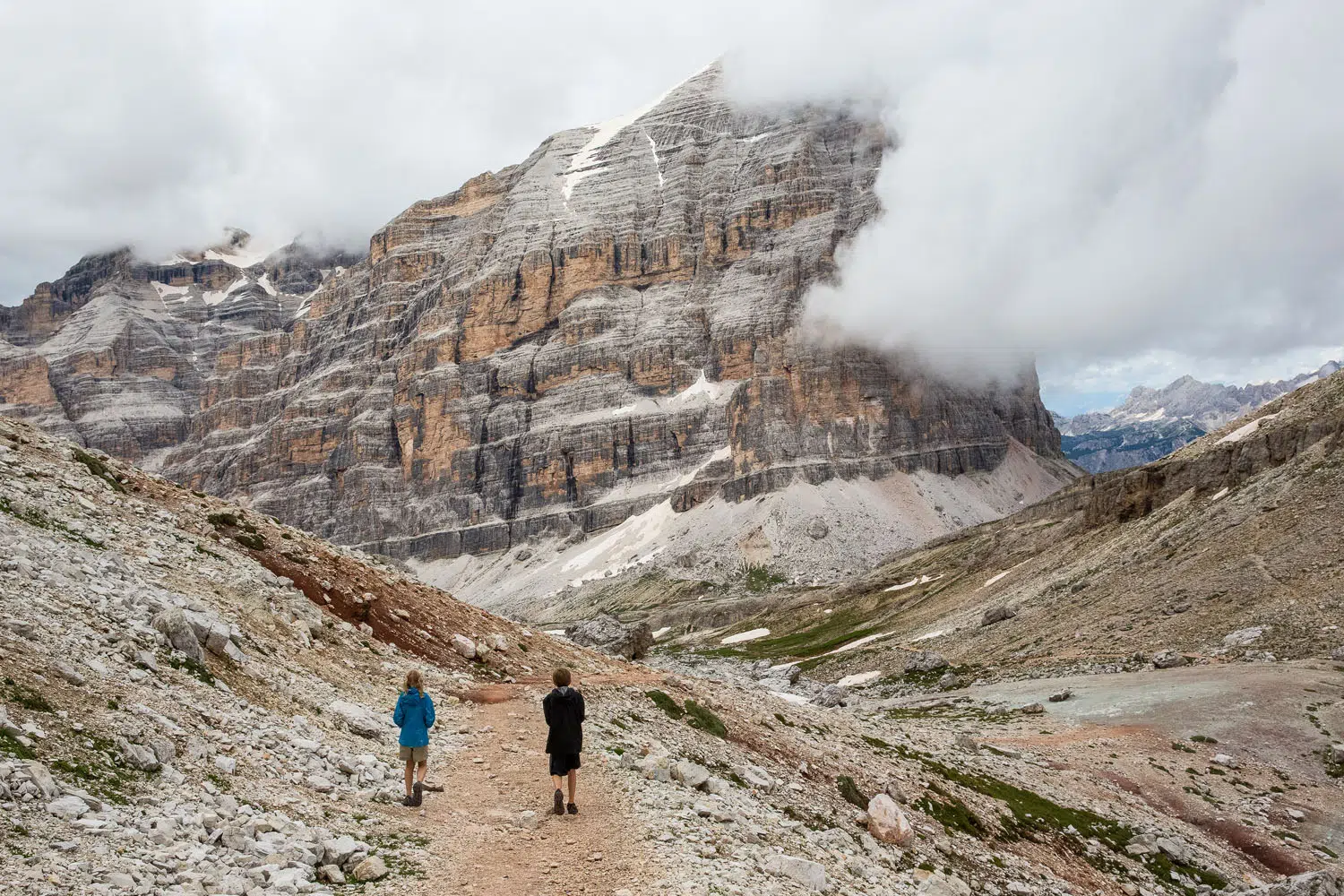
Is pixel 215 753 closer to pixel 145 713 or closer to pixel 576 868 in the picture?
pixel 145 713

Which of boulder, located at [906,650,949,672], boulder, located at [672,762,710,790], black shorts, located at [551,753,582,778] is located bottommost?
boulder, located at [906,650,949,672]

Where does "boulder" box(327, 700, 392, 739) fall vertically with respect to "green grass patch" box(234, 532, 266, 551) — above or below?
below

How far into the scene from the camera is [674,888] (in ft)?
50.7

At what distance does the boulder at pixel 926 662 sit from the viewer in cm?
8838

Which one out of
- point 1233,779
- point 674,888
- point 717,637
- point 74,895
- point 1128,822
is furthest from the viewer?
point 717,637

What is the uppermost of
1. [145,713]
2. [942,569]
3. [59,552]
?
[59,552]

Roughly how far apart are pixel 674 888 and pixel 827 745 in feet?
57.7

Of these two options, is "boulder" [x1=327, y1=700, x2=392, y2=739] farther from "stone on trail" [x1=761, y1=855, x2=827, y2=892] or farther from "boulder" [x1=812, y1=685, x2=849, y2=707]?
"boulder" [x1=812, y1=685, x2=849, y2=707]

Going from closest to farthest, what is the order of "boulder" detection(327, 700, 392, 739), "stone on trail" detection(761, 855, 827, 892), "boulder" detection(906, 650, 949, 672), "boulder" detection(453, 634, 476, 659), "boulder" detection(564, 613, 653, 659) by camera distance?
"stone on trail" detection(761, 855, 827, 892) < "boulder" detection(327, 700, 392, 739) < "boulder" detection(453, 634, 476, 659) < "boulder" detection(906, 650, 949, 672) < "boulder" detection(564, 613, 653, 659)

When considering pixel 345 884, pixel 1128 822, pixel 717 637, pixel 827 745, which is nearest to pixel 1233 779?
pixel 1128 822

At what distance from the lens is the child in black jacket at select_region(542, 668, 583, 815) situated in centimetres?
1875

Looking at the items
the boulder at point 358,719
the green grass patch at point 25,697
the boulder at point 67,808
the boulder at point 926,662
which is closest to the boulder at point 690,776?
the boulder at point 358,719

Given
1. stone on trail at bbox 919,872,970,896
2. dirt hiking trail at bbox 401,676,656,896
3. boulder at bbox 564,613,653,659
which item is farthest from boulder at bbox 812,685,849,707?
dirt hiking trail at bbox 401,676,656,896

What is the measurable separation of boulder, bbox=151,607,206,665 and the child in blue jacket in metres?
4.74
